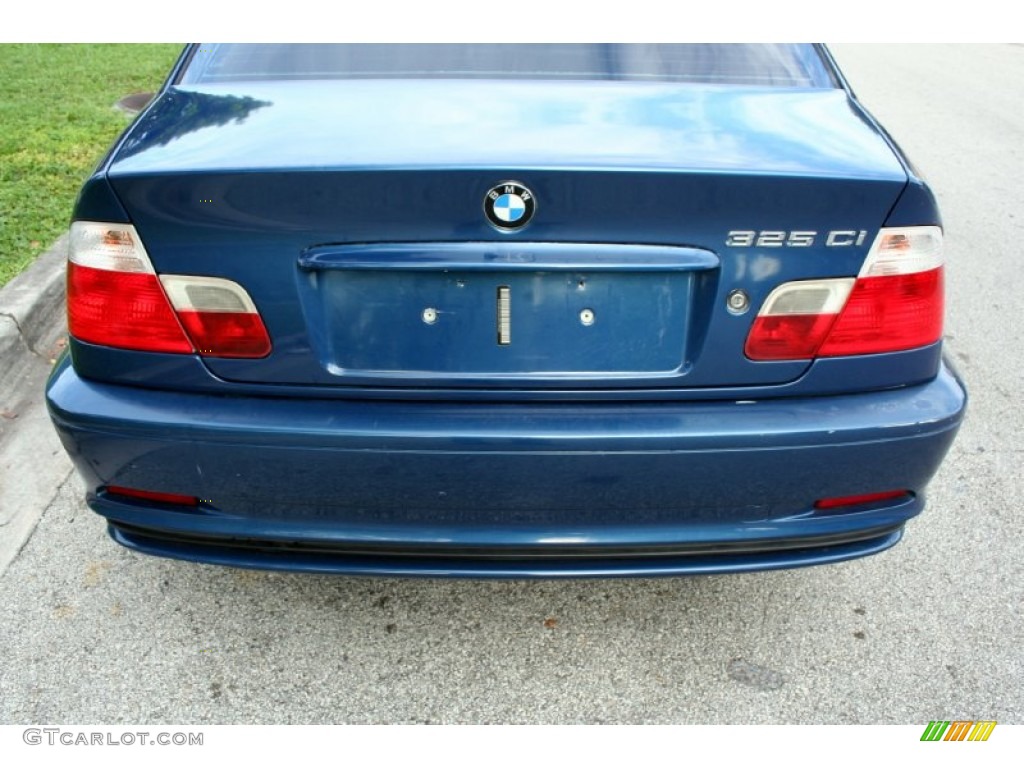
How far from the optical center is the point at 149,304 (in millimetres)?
1932

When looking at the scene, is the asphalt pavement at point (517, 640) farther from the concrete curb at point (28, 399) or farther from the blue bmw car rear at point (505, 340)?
the blue bmw car rear at point (505, 340)

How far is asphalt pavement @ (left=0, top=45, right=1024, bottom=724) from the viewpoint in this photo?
2244mm

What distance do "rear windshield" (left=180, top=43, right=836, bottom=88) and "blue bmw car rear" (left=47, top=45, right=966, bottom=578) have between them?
31 cm

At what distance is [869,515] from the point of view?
2.08 m

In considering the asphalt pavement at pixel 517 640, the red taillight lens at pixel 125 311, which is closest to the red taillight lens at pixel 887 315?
the asphalt pavement at pixel 517 640

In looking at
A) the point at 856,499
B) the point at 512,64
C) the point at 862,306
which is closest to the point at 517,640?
the point at 856,499

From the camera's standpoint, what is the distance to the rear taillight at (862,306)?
6.22 ft

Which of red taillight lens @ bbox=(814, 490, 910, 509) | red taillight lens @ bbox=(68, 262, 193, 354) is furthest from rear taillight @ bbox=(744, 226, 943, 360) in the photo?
red taillight lens @ bbox=(68, 262, 193, 354)

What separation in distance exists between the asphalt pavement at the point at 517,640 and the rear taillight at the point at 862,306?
89 centimetres

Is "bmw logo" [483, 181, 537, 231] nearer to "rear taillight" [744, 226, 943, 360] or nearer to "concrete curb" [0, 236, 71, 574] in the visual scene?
"rear taillight" [744, 226, 943, 360]
